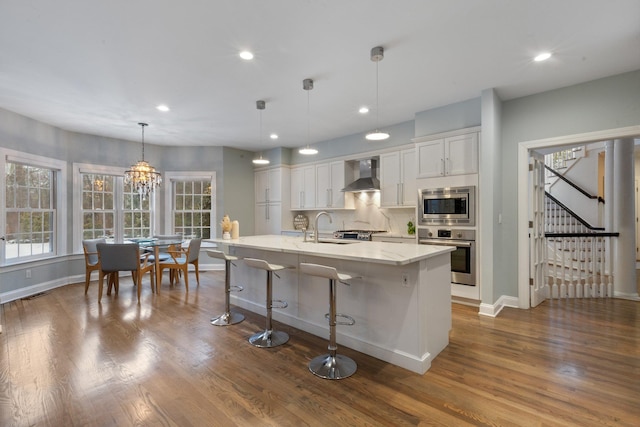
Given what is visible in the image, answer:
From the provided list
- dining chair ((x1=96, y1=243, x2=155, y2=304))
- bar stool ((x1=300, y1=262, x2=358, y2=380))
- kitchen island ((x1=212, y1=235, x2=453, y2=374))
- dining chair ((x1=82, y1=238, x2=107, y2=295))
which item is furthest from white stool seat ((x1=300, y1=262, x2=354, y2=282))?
dining chair ((x1=82, y1=238, x2=107, y2=295))

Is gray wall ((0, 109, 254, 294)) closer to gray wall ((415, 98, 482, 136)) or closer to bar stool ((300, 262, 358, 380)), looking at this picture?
gray wall ((415, 98, 482, 136))

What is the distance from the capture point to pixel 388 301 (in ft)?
8.17

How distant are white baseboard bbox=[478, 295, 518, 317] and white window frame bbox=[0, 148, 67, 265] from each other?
658 centimetres

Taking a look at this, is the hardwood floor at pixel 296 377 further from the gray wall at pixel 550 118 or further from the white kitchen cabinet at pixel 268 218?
the white kitchen cabinet at pixel 268 218

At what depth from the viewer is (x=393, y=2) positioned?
2.15 metres

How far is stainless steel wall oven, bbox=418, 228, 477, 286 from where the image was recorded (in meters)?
3.93

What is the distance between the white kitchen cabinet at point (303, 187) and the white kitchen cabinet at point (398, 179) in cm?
164

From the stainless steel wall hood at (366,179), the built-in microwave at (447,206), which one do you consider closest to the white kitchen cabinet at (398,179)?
the stainless steel wall hood at (366,179)

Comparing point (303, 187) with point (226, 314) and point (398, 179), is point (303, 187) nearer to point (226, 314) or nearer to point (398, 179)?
point (398, 179)

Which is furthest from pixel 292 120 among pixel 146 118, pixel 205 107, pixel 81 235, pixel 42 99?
pixel 81 235

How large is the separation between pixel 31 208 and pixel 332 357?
5.47m

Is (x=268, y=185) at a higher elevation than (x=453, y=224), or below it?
higher

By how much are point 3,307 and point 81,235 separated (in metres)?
1.72

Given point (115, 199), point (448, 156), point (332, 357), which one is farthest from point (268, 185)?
point (332, 357)
